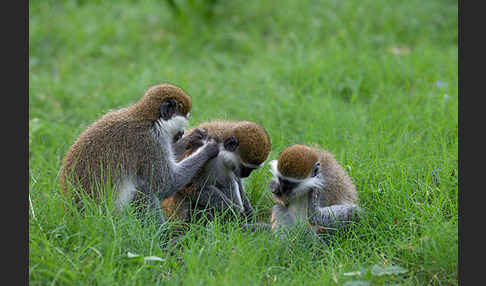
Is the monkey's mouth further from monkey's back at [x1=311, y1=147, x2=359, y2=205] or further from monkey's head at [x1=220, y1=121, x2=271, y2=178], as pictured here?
monkey's back at [x1=311, y1=147, x2=359, y2=205]

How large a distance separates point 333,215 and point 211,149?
131 centimetres

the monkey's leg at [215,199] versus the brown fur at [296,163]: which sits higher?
the brown fur at [296,163]

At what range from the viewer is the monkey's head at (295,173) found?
15.6 ft

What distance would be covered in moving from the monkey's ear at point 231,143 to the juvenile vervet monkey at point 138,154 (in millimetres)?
105

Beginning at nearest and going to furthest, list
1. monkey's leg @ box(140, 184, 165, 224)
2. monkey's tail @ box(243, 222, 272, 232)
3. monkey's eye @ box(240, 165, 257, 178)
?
monkey's leg @ box(140, 184, 165, 224), monkey's tail @ box(243, 222, 272, 232), monkey's eye @ box(240, 165, 257, 178)

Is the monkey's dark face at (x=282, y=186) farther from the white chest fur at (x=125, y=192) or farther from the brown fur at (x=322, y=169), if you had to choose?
the white chest fur at (x=125, y=192)

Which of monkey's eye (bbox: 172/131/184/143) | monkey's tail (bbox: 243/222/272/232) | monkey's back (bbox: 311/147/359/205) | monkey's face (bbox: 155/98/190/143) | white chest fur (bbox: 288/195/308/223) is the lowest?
monkey's tail (bbox: 243/222/272/232)

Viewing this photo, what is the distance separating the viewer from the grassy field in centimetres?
439

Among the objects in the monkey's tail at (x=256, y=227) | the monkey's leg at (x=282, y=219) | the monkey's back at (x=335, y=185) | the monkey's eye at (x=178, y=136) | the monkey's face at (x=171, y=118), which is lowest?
the monkey's tail at (x=256, y=227)

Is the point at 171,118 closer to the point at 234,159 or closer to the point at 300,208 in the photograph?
the point at 234,159

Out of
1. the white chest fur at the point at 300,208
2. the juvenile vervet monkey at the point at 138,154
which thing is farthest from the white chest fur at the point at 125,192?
the white chest fur at the point at 300,208

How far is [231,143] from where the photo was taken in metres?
5.23

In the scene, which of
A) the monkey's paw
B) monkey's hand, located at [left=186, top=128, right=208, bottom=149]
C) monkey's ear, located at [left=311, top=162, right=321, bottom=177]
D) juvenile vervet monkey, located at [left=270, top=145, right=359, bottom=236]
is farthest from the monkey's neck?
monkey's hand, located at [left=186, top=128, right=208, bottom=149]

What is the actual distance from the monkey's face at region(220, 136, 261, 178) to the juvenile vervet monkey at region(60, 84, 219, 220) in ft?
0.33
